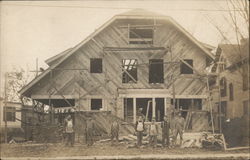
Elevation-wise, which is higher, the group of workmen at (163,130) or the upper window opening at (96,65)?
the upper window opening at (96,65)

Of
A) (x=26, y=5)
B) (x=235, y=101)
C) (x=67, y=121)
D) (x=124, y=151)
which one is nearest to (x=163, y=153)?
(x=124, y=151)

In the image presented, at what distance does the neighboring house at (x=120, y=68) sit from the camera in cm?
2194

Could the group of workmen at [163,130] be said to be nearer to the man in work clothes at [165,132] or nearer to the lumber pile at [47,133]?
the man in work clothes at [165,132]

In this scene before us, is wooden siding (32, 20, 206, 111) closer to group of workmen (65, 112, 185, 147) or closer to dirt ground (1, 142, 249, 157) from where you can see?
group of workmen (65, 112, 185, 147)

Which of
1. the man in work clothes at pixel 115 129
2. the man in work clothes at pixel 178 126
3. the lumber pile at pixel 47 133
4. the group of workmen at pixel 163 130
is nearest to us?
the group of workmen at pixel 163 130

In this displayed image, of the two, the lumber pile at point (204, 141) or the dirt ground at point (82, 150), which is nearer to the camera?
the dirt ground at point (82, 150)

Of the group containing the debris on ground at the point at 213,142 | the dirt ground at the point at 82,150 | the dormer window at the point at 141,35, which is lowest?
the dirt ground at the point at 82,150

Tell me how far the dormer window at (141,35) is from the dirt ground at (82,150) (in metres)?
6.14

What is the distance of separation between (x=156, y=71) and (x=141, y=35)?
2352 millimetres

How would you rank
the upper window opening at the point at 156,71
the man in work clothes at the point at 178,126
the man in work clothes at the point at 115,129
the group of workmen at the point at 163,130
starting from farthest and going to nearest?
the upper window opening at the point at 156,71 < the man in work clothes at the point at 115,129 < the man in work clothes at the point at 178,126 < the group of workmen at the point at 163,130

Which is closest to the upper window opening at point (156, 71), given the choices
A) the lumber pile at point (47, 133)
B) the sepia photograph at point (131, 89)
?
the sepia photograph at point (131, 89)

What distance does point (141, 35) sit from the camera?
22766mm

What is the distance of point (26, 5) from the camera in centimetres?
1781

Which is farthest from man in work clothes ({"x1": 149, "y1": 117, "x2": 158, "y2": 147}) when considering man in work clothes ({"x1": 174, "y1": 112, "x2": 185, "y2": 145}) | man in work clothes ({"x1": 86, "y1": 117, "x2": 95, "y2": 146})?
man in work clothes ({"x1": 86, "y1": 117, "x2": 95, "y2": 146})
